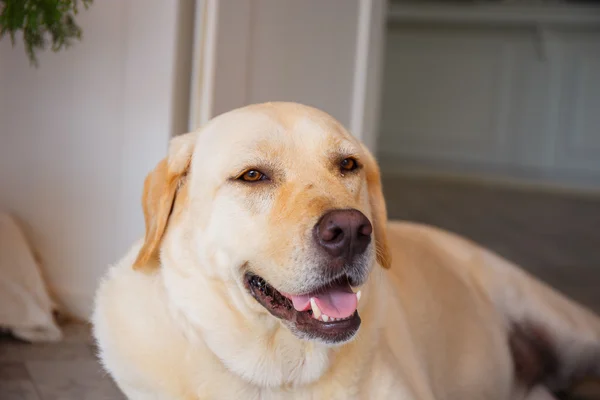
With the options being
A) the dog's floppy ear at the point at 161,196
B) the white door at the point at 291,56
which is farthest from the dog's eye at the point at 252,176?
the white door at the point at 291,56

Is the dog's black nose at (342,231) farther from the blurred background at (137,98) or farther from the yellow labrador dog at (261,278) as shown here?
the blurred background at (137,98)

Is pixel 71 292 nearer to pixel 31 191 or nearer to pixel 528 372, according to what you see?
pixel 31 191

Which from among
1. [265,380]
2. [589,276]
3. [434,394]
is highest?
[265,380]

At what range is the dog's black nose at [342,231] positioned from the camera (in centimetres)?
142

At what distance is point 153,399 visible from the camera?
5.51ft

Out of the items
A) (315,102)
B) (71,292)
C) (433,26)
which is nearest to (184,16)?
(315,102)

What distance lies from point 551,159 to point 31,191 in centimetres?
684

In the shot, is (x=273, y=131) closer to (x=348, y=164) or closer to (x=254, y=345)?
(x=348, y=164)

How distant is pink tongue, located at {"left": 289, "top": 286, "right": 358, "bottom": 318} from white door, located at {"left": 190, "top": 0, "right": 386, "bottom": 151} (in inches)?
53.1

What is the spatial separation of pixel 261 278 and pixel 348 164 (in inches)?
14.2

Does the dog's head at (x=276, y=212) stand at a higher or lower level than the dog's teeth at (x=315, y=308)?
higher

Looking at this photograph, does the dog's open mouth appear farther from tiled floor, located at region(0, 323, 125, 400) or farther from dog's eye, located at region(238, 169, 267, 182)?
tiled floor, located at region(0, 323, 125, 400)

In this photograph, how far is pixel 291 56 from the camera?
3.14 metres

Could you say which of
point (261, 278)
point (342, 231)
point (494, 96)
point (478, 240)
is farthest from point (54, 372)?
point (494, 96)
